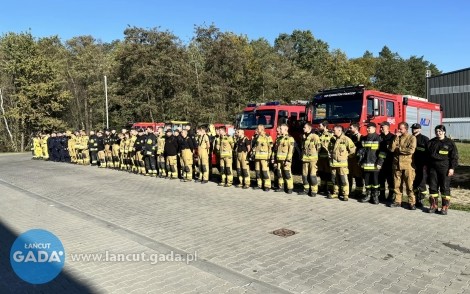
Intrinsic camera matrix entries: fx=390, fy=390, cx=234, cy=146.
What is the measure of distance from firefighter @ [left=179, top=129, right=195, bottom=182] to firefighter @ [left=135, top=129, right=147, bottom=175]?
8.50 feet

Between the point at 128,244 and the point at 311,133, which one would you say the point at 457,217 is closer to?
the point at 311,133

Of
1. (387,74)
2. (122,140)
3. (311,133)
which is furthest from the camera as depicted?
(387,74)

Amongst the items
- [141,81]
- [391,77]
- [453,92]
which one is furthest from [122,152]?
[391,77]

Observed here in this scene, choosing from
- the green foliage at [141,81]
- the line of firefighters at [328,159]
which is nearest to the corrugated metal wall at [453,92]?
the green foliage at [141,81]

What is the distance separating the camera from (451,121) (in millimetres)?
44531

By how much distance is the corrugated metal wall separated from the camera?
143 ft

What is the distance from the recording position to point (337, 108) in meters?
12.6

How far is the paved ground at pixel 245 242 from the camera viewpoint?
4711 millimetres

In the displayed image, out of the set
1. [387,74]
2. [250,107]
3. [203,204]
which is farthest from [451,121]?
[203,204]

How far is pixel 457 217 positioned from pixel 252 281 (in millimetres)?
5076

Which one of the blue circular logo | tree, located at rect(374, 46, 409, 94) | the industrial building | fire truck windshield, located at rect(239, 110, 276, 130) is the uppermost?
tree, located at rect(374, 46, 409, 94)

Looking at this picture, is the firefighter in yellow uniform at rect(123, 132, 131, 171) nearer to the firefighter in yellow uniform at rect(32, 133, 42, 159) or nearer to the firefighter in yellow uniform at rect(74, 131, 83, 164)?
the firefighter in yellow uniform at rect(74, 131, 83, 164)

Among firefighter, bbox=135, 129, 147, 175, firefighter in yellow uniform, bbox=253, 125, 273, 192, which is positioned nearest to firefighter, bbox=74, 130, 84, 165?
firefighter, bbox=135, 129, 147, 175

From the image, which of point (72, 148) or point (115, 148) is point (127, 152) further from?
point (72, 148)
